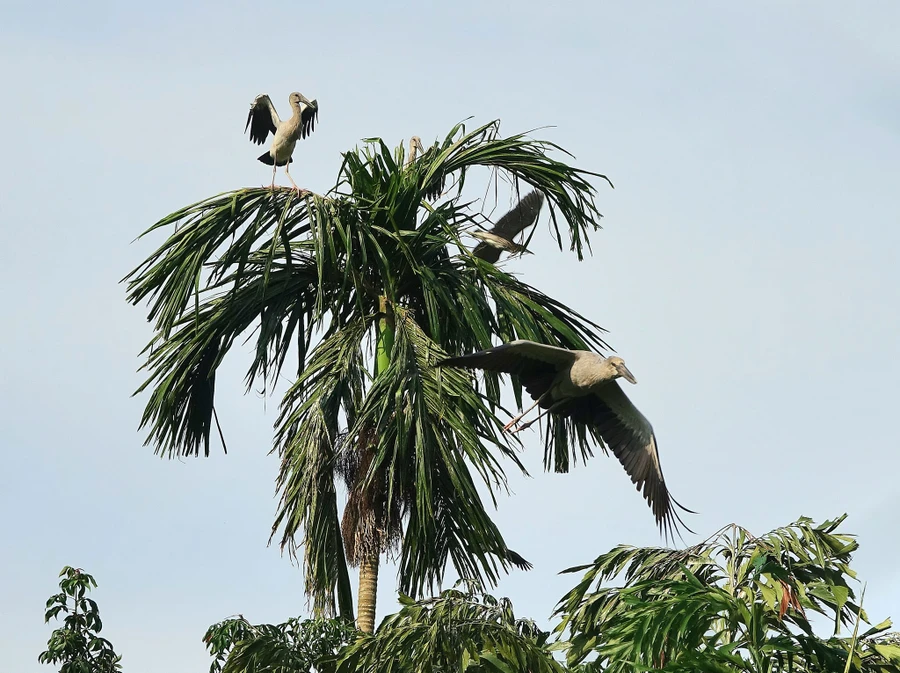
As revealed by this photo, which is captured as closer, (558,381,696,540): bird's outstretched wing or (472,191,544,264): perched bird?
(558,381,696,540): bird's outstretched wing

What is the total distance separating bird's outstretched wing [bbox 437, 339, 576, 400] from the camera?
8320 millimetres

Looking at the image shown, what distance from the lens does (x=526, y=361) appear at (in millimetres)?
8852

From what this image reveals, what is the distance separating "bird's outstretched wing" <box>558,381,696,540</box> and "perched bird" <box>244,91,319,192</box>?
3.08 meters

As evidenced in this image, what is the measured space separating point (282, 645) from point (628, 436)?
2999 mm

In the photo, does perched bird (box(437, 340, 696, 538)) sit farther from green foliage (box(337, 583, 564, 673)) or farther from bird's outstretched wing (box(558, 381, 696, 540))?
green foliage (box(337, 583, 564, 673))

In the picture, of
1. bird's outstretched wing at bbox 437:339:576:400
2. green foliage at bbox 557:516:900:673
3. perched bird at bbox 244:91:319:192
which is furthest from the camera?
perched bird at bbox 244:91:319:192

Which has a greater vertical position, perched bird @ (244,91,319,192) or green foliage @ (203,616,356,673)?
perched bird @ (244,91,319,192)

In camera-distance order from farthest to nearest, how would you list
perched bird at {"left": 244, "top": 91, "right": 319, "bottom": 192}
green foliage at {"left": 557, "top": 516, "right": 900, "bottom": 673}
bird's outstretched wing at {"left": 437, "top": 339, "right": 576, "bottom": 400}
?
perched bird at {"left": 244, "top": 91, "right": 319, "bottom": 192} → bird's outstretched wing at {"left": 437, "top": 339, "right": 576, "bottom": 400} → green foliage at {"left": 557, "top": 516, "right": 900, "bottom": 673}

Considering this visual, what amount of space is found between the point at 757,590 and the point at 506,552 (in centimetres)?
201

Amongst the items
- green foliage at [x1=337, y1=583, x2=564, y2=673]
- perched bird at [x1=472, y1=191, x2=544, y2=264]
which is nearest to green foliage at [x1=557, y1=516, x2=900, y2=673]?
green foliage at [x1=337, y1=583, x2=564, y2=673]

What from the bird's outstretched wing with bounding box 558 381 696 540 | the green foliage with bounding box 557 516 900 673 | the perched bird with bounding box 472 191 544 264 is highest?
the perched bird with bounding box 472 191 544 264

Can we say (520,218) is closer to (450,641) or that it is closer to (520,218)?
(520,218)

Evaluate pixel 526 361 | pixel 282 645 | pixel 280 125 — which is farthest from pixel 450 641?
pixel 280 125

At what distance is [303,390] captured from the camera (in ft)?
28.9
